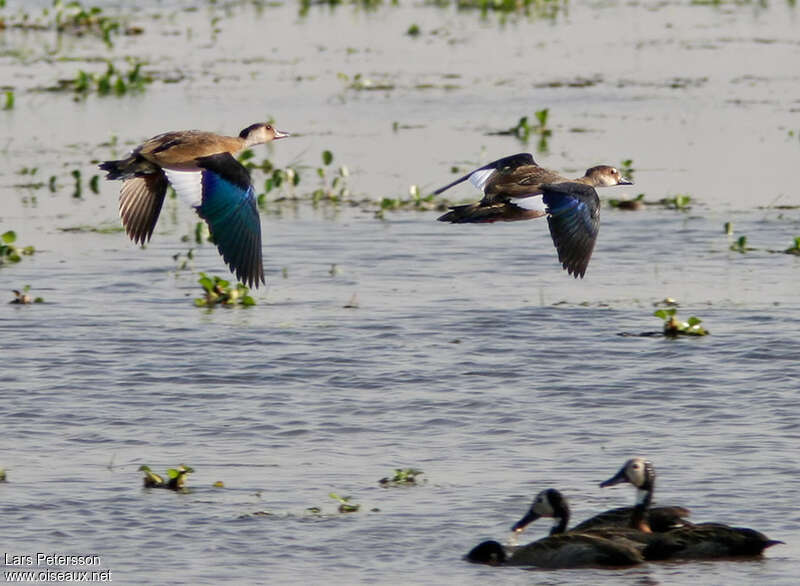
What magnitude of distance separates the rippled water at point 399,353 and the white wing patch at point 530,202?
111 centimetres

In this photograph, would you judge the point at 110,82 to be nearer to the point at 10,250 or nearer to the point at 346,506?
the point at 10,250

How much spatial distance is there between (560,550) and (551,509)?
0.18 metres

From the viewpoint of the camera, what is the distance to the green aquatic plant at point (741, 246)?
1278 centimetres

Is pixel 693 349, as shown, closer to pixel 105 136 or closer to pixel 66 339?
pixel 66 339

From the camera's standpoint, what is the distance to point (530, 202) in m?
9.02

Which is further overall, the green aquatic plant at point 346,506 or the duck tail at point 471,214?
the duck tail at point 471,214

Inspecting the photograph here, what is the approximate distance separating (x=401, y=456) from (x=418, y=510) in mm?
816

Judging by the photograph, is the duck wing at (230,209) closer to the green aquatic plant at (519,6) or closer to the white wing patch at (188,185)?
the white wing patch at (188,185)

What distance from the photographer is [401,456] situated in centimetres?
894

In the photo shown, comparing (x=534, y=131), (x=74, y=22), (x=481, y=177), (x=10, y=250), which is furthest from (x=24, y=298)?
(x=74, y=22)

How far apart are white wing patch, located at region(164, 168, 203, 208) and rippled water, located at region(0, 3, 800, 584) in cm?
116

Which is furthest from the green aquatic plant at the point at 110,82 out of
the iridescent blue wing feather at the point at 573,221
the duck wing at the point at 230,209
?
the iridescent blue wing feather at the point at 573,221

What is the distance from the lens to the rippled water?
8.02 m

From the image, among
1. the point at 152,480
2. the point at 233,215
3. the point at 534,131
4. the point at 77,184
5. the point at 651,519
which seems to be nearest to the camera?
the point at 651,519
